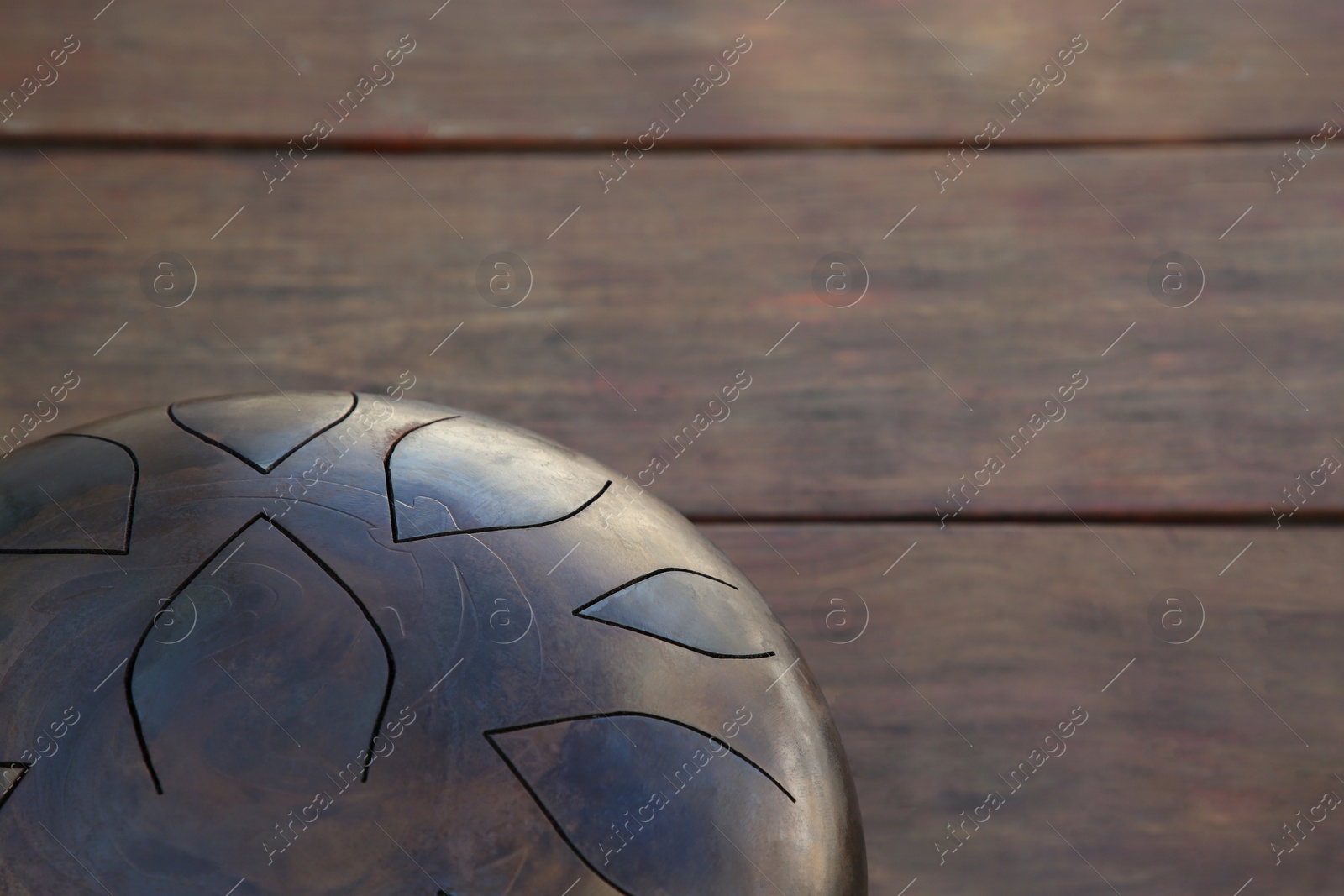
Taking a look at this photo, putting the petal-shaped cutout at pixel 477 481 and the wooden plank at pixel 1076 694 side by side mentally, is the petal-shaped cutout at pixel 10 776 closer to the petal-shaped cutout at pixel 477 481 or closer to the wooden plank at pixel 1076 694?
the petal-shaped cutout at pixel 477 481

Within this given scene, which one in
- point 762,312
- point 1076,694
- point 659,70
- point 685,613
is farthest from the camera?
point 659,70

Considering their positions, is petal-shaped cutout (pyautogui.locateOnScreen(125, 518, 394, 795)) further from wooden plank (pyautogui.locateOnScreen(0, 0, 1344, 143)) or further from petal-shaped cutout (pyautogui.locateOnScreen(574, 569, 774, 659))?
wooden plank (pyautogui.locateOnScreen(0, 0, 1344, 143))

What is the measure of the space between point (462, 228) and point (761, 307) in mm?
346

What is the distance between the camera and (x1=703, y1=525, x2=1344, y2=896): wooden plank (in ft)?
3.59

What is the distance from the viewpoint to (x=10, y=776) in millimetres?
523

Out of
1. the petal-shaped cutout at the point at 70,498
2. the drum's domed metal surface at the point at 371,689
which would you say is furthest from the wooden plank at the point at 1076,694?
the petal-shaped cutout at the point at 70,498

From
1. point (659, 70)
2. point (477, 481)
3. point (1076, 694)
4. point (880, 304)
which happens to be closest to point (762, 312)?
point (880, 304)

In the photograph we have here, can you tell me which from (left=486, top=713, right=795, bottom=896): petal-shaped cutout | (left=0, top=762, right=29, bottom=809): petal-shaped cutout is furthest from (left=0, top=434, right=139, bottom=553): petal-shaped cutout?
(left=486, top=713, right=795, bottom=896): petal-shaped cutout

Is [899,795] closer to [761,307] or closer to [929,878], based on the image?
[929,878]

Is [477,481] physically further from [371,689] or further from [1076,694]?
[1076,694]

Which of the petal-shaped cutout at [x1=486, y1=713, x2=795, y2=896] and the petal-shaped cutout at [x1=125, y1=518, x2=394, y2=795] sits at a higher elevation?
the petal-shaped cutout at [x1=125, y1=518, x2=394, y2=795]

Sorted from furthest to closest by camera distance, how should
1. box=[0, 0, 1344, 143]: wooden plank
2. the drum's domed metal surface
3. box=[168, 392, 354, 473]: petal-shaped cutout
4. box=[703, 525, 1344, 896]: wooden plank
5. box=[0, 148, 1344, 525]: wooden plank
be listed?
1. box=[0, 0, 1344, 143]: wooden plank
2. box=[0, 148, 1344, 525]: wooden plank
3. box=[703, 525, 1344, 896]: wooden plank
4. box=[168, 392, 354, 473]: petal-shaped cutout
5. the drum's domed metal surface

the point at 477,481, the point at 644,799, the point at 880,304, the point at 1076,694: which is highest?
the point at 477,481

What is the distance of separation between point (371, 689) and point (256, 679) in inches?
2.0
